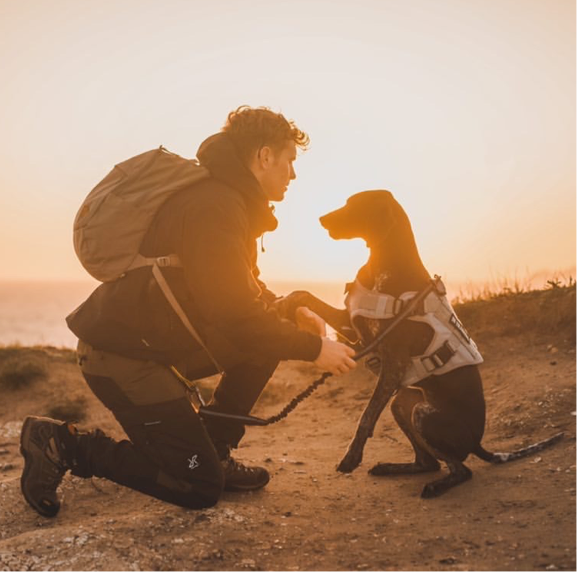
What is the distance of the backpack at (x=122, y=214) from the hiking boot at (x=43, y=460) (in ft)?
2.95

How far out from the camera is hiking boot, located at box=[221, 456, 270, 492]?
12.8 ft

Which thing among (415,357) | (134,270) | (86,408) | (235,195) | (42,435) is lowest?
(86,408)

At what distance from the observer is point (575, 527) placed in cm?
311

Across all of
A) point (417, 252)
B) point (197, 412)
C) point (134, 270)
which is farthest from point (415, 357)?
point (134, 270)

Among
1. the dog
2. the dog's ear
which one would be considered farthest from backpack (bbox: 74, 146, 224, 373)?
the dog's ear

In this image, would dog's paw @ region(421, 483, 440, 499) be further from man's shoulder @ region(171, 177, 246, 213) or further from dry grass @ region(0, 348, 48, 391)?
dry grass @ region(0, 348, 48, 391)

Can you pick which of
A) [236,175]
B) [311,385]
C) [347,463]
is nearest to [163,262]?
[236,175]

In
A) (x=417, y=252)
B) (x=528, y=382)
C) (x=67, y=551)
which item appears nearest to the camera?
(x=67, y=551)

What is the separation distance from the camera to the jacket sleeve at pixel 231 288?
330 cm

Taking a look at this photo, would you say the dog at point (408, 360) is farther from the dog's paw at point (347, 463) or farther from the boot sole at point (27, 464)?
the boot sole at point (27, 464)

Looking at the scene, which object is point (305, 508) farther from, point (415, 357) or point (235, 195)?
point (235, 195)

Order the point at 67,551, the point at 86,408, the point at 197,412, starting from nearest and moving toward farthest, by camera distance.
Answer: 1. the point at 67,551
2. the point at 197,412
3. the point at 86,408

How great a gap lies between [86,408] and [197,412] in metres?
3.52

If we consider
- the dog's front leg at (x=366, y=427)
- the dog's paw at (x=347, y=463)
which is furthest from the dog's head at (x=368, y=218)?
the dog's paw at (x=347, y=463)
